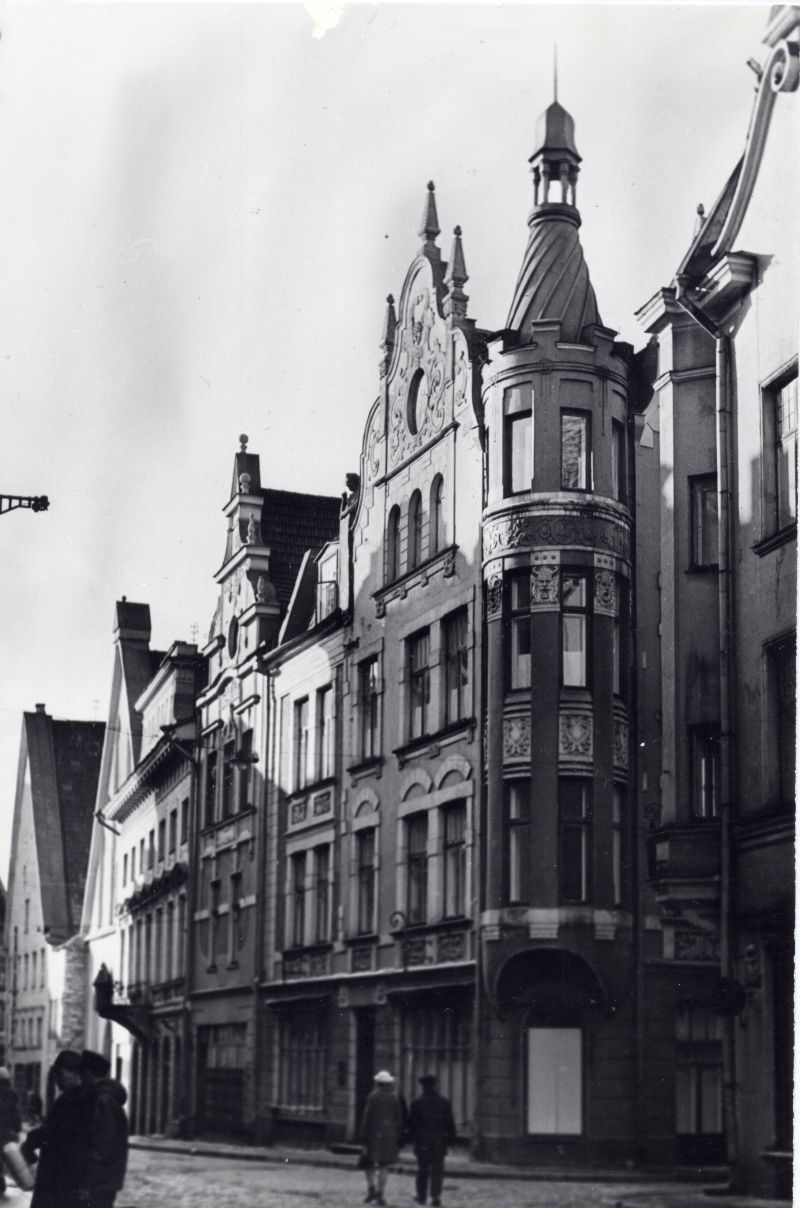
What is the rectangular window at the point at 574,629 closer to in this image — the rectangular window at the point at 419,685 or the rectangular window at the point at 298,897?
the rectangular window at the point at 419,685

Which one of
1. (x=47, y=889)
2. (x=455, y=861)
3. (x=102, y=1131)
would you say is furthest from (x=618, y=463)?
(x=47, y=889)

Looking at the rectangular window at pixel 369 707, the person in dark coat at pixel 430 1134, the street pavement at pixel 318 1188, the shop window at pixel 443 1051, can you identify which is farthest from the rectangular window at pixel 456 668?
the street pavement at pixel 318 1188

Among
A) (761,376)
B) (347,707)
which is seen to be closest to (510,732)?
(347,707)

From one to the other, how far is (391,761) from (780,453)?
9.22 ft

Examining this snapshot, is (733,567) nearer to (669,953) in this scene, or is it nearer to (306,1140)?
(669,953)

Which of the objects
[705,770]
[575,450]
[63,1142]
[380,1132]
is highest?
[575,450]

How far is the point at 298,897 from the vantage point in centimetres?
1016

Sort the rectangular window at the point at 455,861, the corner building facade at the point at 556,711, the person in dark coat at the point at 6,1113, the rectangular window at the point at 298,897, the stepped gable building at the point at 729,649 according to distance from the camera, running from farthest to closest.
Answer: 1. the rectangular window at the point at 298,897
2. the rectangular window at the point at 455,861
3. the person in dark coat at the point at 6,1113
4. the corner building facade at the point at 556,711
5. the stepped gable building at the point at 729,649

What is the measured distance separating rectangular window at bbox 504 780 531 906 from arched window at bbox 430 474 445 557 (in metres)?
1.49

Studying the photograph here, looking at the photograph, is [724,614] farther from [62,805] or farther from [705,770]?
[62,805]

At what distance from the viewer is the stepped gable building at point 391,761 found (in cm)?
926

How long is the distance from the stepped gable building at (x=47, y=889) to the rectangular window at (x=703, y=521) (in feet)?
11.9

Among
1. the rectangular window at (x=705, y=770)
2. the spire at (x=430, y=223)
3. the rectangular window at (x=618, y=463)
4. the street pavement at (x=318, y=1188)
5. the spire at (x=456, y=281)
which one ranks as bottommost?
the street pavement at (x=318, y=1188)

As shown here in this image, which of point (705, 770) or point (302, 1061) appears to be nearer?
point (705, 770)
